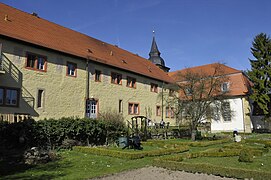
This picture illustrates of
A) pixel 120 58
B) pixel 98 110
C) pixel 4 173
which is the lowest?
pixel 4 173

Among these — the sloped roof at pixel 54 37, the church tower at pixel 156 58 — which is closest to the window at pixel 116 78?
the sloped roof at pixel 54 37

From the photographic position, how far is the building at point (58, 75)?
56.6ft

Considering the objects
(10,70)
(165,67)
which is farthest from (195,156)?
(165,67)

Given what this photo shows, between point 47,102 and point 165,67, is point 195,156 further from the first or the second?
point 165,67

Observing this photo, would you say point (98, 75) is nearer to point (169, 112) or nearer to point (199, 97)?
point (199, 97)

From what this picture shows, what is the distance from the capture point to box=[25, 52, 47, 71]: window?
18516mm

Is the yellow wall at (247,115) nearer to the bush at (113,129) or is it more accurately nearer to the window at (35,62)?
the bush at (113,129)

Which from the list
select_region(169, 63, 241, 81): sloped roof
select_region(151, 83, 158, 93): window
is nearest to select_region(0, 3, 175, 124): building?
select_region(151, 83, 158, 93): window

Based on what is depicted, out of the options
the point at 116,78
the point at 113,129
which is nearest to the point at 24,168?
the point at 113,129

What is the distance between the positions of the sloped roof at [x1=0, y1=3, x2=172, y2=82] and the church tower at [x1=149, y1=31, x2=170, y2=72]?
44.3 feet

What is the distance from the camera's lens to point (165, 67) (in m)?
45.0

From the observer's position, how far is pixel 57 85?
66.7 ft

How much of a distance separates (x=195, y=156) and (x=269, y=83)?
22.3 meters

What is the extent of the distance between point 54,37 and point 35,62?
426cm
